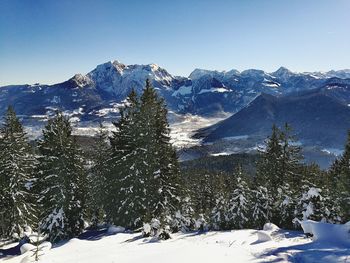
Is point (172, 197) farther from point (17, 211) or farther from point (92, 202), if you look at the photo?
point (92, 202)

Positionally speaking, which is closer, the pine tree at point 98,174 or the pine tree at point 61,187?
the pine tree at point 61,187

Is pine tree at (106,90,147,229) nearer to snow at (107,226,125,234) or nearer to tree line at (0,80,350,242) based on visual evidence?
tree line at (0,80,350,242)

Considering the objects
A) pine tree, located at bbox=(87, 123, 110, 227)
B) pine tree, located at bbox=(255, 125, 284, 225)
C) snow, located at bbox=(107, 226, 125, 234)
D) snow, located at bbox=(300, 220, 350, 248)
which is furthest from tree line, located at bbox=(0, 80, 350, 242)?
snow, located at bbox=(300, 220, 350, 248)

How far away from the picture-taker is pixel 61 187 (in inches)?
1348

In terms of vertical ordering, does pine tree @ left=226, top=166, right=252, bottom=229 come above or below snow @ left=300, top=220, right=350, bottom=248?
below

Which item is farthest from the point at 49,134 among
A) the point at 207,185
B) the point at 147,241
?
the point at 207,185

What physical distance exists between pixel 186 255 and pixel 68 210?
72.6ft

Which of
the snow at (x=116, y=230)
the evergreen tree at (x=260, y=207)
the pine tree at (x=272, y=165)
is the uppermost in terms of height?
the pine tree at (x=272, y=165)

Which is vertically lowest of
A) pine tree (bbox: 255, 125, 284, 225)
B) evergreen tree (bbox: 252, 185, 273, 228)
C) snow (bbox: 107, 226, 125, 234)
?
snow (bbox: 107, 226, 125, 234)

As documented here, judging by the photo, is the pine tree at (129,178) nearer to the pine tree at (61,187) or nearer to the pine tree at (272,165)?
the pine tree at (61,187)

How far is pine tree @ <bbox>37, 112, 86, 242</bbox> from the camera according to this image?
33.8 meters

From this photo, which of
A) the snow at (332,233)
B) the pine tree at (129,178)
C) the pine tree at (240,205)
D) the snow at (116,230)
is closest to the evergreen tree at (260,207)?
the pine tree at (240,205)

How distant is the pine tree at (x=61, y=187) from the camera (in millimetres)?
33763

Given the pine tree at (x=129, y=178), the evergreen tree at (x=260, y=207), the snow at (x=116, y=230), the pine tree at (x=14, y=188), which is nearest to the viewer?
the evergreen tree at (x=260, y=207)
